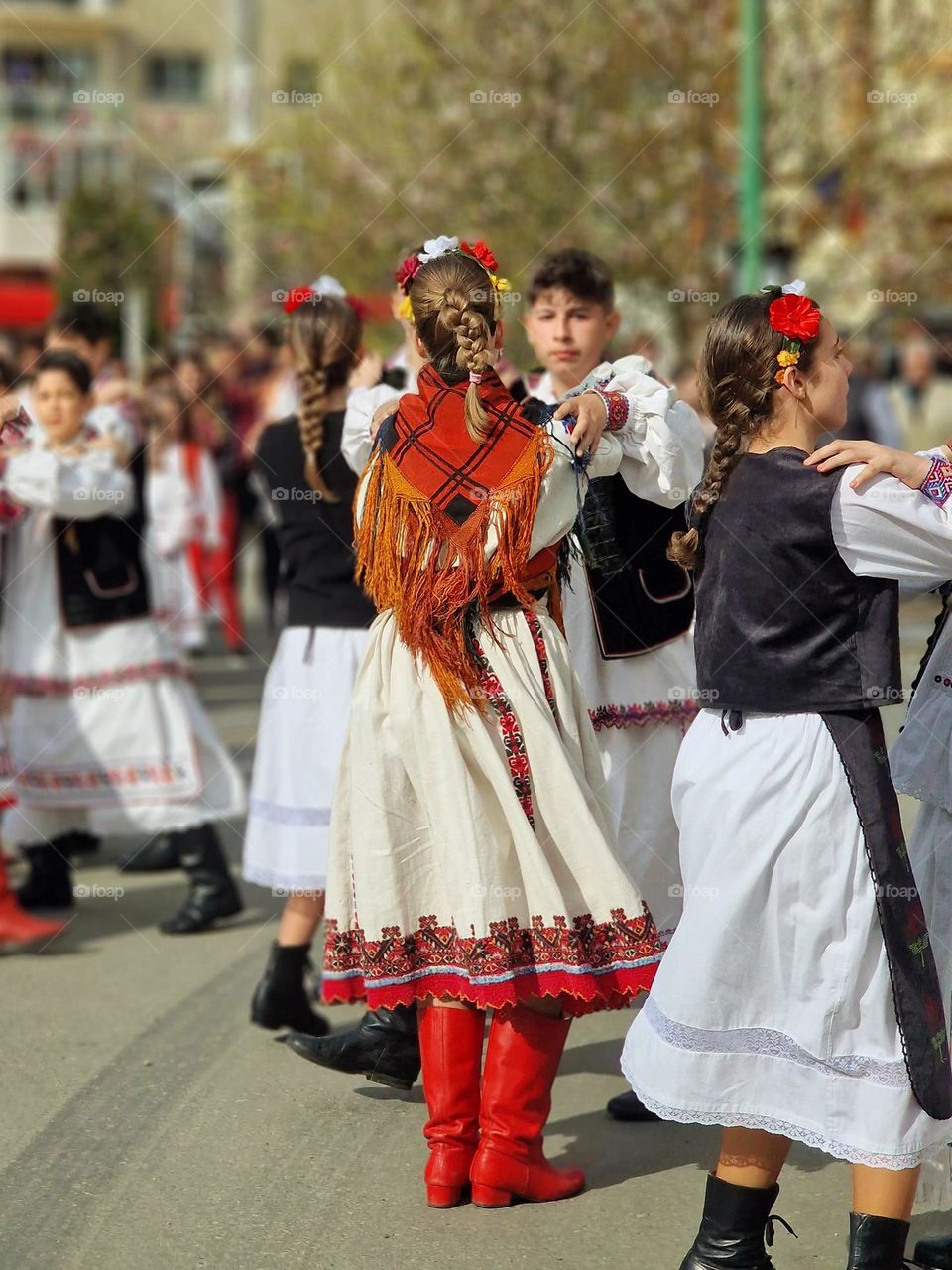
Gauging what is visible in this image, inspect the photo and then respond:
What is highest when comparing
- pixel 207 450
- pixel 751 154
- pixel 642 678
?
pixel 751 154

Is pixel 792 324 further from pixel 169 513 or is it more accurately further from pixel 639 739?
pixel 169 513

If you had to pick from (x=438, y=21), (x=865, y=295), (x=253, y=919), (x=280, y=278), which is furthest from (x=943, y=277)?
(x=253, y=919)

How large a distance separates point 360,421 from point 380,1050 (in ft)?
5.11

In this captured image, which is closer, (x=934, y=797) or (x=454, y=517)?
(x=934, y=797)

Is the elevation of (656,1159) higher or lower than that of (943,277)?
lower

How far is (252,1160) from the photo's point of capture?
161 inches

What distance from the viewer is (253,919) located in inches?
249

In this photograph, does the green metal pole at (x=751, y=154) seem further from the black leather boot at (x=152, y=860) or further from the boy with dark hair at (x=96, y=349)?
the black leather boot at (x=152, y=860)

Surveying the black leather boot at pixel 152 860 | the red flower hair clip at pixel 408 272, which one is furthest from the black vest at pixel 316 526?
the black leather boot at pixel 152 860

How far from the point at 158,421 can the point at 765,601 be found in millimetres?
9057

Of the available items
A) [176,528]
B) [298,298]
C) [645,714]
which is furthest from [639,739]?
[176,528]

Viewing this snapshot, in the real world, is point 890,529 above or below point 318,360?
below

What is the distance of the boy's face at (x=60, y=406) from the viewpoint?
6.08 meters

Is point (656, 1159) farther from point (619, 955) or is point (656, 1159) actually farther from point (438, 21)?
point (438, 21)
